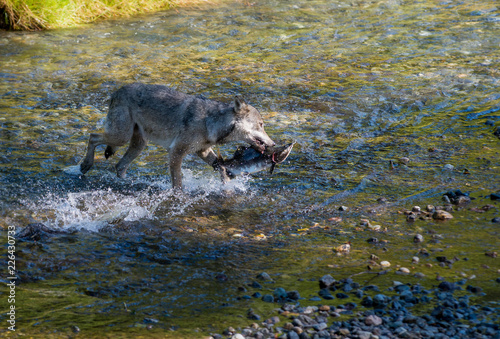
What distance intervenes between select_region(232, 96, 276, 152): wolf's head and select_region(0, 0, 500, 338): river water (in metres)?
0.71

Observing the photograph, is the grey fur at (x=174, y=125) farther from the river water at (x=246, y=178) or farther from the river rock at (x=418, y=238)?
the river rock at (x=418, y=238)

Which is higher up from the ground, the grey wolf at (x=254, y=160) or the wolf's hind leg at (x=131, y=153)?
the grey wolf at (x=254, y=160)

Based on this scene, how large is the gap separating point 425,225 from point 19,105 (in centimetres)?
750

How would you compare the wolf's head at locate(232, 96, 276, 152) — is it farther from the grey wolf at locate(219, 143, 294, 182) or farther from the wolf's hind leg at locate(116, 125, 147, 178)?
the wolf's hind leg at locate(116, 125, 147, 178)

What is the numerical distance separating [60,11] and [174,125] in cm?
916

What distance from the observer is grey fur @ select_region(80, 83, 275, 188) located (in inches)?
294

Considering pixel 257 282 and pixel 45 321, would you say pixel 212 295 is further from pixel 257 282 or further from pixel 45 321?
pixel 45 321

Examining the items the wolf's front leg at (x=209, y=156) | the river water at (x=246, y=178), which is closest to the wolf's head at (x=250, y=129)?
the wolf's front leg at (x=209, y=156)

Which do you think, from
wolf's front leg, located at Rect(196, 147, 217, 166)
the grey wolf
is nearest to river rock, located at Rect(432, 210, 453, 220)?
the grey wolf

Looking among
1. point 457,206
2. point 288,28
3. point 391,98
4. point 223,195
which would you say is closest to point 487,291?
point 457,206

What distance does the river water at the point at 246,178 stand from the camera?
5324 millimetres

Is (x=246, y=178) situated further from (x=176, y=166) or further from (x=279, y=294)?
(x=279, y=294)

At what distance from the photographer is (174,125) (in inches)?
305

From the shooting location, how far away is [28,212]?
6945mm
